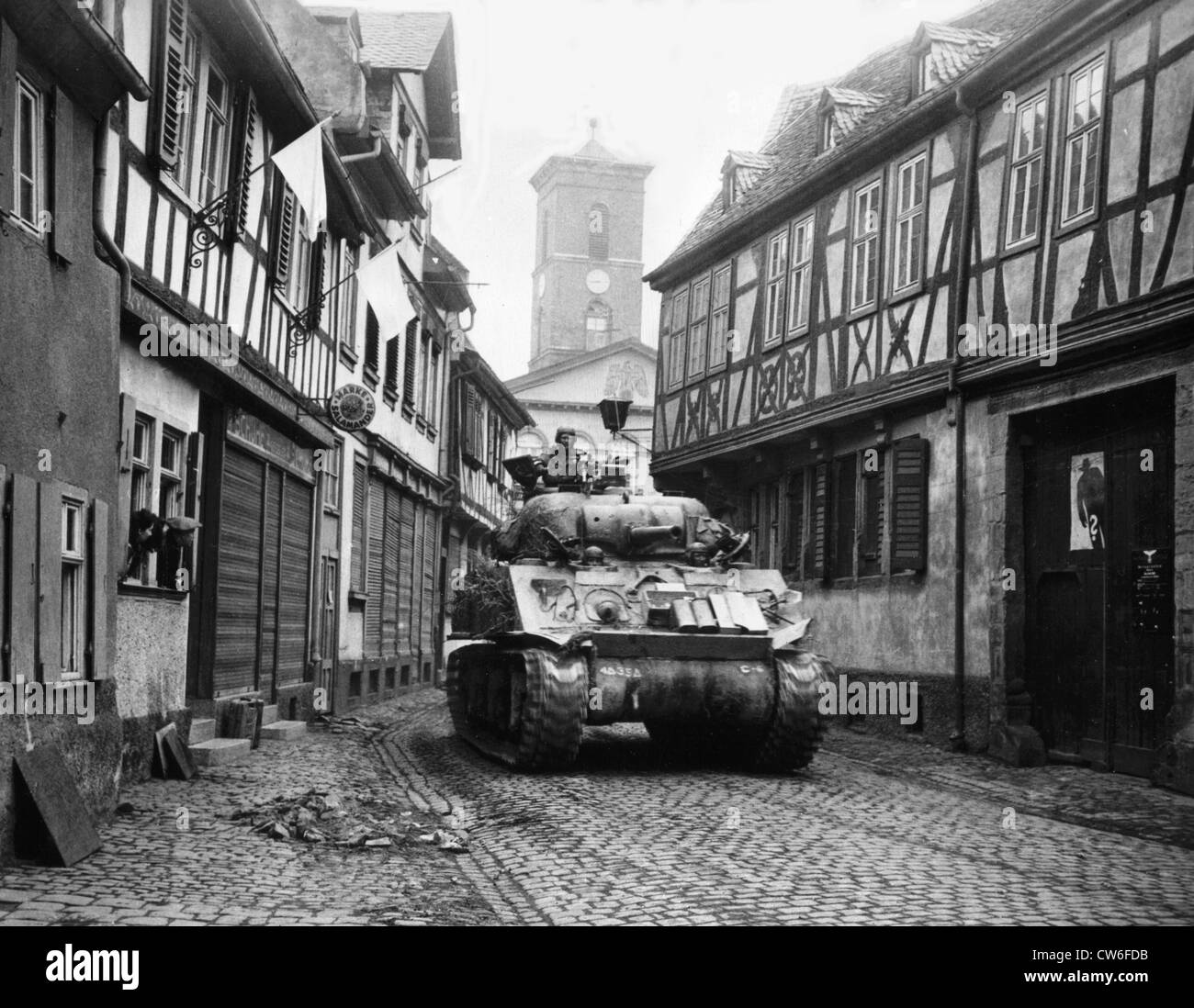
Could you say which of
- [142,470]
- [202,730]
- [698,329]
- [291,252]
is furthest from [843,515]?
[142,470]

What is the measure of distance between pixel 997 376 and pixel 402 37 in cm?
Result: 1177

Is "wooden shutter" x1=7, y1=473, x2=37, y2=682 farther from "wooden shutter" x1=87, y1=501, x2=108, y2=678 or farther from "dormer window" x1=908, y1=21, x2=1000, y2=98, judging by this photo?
"dormer window" x1=908, y1=21, x2=1000, y2=98

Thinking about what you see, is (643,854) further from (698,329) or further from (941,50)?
(698,329)

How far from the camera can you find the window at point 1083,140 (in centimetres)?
1291

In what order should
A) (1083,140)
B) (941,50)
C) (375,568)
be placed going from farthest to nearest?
(375,568)
(941,50)
(1083,140)

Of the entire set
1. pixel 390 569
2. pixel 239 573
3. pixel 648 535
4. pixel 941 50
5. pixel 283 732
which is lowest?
pixel 283 732

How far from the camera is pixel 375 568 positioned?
21250 mm

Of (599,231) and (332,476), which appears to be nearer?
(332,476)

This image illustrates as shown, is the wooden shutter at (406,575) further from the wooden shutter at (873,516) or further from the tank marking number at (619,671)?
the tank marking number at (619,671)

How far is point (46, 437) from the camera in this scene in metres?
7.23

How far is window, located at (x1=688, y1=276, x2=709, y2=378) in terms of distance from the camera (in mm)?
22453

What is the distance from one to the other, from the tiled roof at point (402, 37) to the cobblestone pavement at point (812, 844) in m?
11.8

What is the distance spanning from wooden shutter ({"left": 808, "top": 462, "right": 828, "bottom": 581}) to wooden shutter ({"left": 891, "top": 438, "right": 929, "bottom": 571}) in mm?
2680

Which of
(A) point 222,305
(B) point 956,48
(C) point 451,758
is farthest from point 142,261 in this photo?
(B) point 956,48
